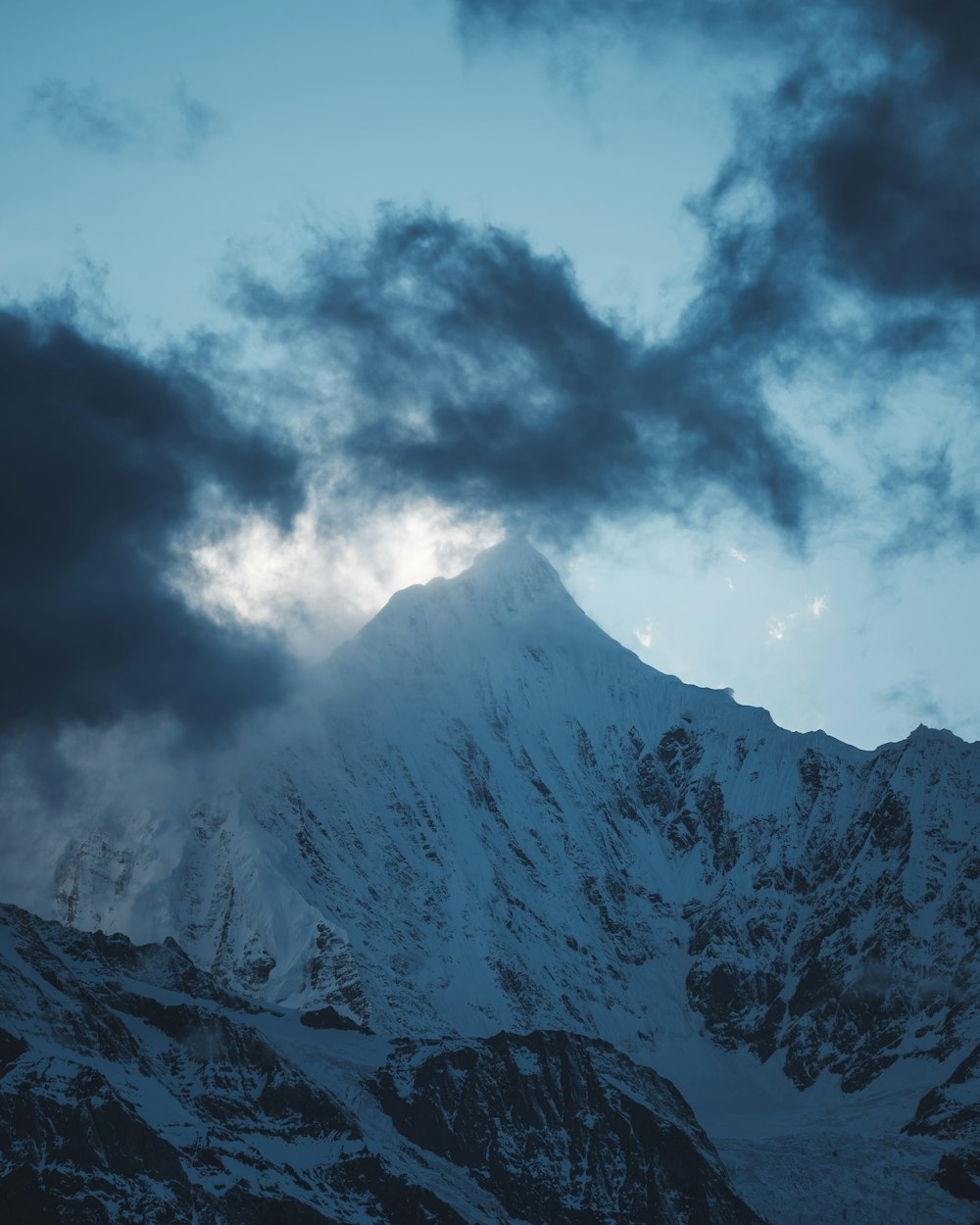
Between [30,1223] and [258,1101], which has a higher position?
[258,1101]

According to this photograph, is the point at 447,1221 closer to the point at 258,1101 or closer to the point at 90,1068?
the point at 258,1101

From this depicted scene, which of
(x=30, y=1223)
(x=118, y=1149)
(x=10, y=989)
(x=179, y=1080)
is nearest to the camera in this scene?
(x=30, y=1223)

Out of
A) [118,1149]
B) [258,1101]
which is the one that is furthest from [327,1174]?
[118,1149]

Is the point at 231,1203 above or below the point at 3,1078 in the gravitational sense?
below

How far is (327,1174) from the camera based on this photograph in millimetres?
189875

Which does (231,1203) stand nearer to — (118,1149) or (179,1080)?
(118,1149)

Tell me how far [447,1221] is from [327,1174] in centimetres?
1405

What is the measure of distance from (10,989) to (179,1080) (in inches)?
958

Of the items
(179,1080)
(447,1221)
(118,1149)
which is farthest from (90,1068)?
(447,1221)

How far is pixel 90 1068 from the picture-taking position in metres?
172

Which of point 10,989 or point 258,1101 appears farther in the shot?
point 258,1101

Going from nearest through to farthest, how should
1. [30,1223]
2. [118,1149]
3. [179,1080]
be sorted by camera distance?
1. [30,1223]
2. [118,1149]
3. [179,1080]

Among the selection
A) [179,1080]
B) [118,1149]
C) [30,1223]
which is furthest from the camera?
[179,1080]

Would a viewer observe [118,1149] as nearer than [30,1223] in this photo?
No
